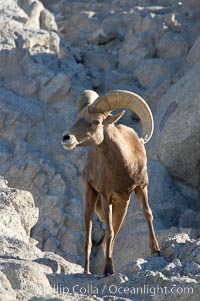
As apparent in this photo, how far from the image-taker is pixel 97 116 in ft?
43.2

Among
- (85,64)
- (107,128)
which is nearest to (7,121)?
(85,64)

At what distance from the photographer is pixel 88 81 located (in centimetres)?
2300

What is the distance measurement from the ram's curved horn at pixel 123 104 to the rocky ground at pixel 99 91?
4.25 m

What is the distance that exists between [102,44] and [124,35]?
0.75 meters

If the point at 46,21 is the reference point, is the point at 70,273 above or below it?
above

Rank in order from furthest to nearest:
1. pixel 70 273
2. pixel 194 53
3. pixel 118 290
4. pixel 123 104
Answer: pixel 194 53 < pixel 123 104 < pixel 70 273 < pixel 118 290

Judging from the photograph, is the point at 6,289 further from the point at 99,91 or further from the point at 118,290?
the point at 99,91

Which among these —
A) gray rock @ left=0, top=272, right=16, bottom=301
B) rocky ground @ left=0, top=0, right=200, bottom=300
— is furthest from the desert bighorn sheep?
rocky ground @ left=0, top=0, right=200, bottom=300

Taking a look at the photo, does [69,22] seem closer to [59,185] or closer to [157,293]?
[59,185]

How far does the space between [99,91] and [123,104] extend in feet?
31.5

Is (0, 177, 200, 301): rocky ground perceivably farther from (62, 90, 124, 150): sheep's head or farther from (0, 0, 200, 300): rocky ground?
(0, 0, 200, 300): rocky ground

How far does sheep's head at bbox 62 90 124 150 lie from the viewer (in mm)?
12586

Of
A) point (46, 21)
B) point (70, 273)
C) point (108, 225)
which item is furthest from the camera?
point (46, 21)

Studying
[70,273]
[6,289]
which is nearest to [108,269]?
[70,273]
